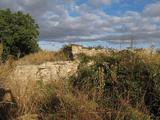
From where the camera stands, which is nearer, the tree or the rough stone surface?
the rough stone surface

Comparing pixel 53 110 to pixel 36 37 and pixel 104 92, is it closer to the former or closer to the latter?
pixel 104 92

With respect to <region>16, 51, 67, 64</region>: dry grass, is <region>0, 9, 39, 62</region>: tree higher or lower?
higher

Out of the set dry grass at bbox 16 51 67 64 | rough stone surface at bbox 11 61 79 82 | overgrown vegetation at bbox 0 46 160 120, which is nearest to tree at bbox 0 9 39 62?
dry grass at bbox 16 51 67 64

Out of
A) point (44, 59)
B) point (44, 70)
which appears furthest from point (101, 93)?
point (44, 59)

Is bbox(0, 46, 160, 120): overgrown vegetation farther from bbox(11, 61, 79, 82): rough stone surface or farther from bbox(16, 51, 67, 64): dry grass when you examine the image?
bbox(16, 51, 67, 64): dry grass

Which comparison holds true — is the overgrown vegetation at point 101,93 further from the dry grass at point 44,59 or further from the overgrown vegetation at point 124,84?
the dry grass at point 44,59

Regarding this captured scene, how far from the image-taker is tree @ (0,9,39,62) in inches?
1128

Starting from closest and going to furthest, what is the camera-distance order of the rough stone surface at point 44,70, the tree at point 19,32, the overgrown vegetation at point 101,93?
the overgrown vegetation at point 101,93, the rough stone surface at point 44,70, the tree at point 19,32

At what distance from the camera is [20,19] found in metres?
30.3

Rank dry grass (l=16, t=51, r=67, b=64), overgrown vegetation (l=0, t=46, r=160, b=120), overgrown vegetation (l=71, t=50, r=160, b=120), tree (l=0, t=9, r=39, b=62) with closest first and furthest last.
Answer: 1. overgrown vegetation (l=0, t=46, r=160, b=120)
2. overgrown vegetation (l=71, t=50, r=160, b=120)
3. dry grass (l=16, t=51, r=67, b=64)
4. tree (l=0, t=9, r=39, b=62)

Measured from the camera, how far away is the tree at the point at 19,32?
2866cm

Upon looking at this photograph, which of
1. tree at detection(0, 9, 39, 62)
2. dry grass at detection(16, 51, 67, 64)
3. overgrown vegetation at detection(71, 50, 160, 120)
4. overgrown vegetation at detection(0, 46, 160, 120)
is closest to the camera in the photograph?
overgrown vegetation at detection(0, 46, 160, 120)

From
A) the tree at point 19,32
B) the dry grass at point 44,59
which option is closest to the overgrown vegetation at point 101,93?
the dry grass at point 44,59

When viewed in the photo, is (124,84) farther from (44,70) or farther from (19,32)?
(19,32)
